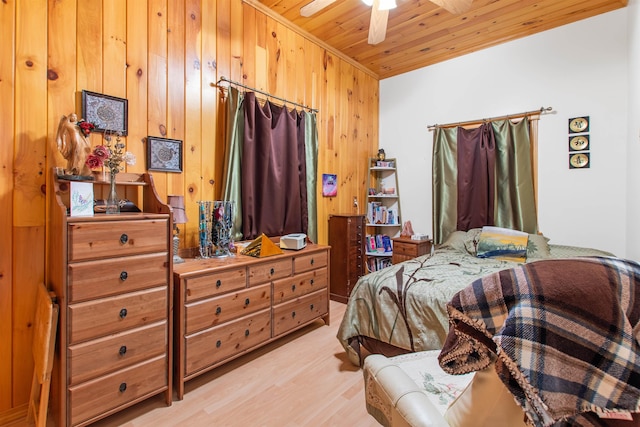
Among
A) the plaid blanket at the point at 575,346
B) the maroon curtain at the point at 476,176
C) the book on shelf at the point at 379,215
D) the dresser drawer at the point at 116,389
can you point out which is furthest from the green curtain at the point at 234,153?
the maroon curtain at the point at 476,176

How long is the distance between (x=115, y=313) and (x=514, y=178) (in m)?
3.71

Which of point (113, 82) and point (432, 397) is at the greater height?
point (113, 82)

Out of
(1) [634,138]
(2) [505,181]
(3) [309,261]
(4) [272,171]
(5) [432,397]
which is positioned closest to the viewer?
(5) [432,397]

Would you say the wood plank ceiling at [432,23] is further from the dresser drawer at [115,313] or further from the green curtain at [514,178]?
the dresser drawer at [115,313]

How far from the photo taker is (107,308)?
158 cm

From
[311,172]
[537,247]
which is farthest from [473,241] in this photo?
[311,172]

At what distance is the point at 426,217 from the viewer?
4.11 metres

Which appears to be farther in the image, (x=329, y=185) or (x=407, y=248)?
(x=407, y=248)

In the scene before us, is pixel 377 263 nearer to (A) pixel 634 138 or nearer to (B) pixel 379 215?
(B) pixel 379 215

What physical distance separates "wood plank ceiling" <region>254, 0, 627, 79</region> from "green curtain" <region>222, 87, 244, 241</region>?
1019 millimetres

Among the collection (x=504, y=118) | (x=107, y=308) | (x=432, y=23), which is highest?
(x=432, y=23)

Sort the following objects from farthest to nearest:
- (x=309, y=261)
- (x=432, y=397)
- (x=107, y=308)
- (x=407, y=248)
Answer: (x=407, y=248) < (x=309, y=261) < (x=107, y=308) < (x=432, y=397)

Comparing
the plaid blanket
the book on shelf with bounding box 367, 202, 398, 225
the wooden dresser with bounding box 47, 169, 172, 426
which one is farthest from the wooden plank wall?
the plaid blanket

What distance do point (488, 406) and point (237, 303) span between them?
68.2 inches
